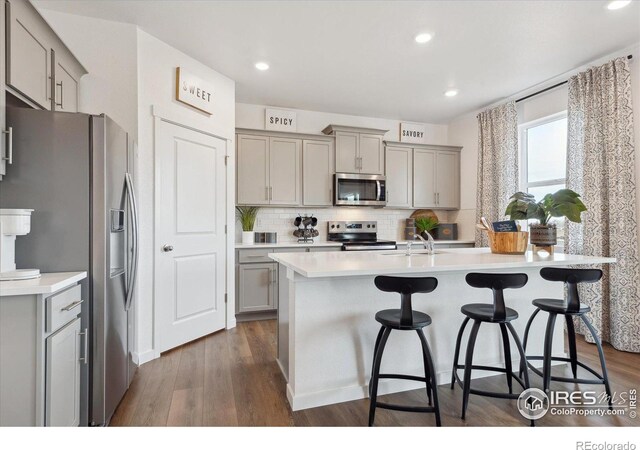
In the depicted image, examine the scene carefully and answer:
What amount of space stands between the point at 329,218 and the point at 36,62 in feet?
11.8

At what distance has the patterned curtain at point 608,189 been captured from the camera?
310 cm

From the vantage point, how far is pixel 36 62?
83.0 inches

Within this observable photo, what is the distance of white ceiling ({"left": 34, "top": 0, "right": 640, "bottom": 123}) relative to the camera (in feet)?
8.63

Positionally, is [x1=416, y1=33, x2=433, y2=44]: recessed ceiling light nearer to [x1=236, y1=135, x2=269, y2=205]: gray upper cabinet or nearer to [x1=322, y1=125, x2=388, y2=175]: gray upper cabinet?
[x1=322, y1=125, x2=388, y2=175]: gray upper cabinet

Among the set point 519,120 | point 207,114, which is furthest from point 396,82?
point 207,114

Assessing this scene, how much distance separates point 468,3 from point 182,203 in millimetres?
2905

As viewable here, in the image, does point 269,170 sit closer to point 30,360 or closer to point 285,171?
point 285,171

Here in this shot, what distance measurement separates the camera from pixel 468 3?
2.56 meters

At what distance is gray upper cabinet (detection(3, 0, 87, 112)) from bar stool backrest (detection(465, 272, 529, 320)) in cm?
289


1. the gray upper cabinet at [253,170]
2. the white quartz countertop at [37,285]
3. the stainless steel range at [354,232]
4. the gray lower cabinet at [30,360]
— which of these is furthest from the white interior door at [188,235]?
the stainless steel range at [354,232]

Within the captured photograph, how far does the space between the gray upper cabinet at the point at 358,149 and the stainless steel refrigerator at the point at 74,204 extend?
318 cm

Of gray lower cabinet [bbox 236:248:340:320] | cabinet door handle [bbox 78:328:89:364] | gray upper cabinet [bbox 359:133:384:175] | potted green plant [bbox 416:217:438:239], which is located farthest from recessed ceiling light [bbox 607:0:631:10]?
cabinet door handle [bbox 78:328:89:364]

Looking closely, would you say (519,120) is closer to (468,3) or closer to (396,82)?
(396,82)

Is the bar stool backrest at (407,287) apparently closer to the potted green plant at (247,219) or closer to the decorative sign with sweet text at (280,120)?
the potted green plant at (247,219)
